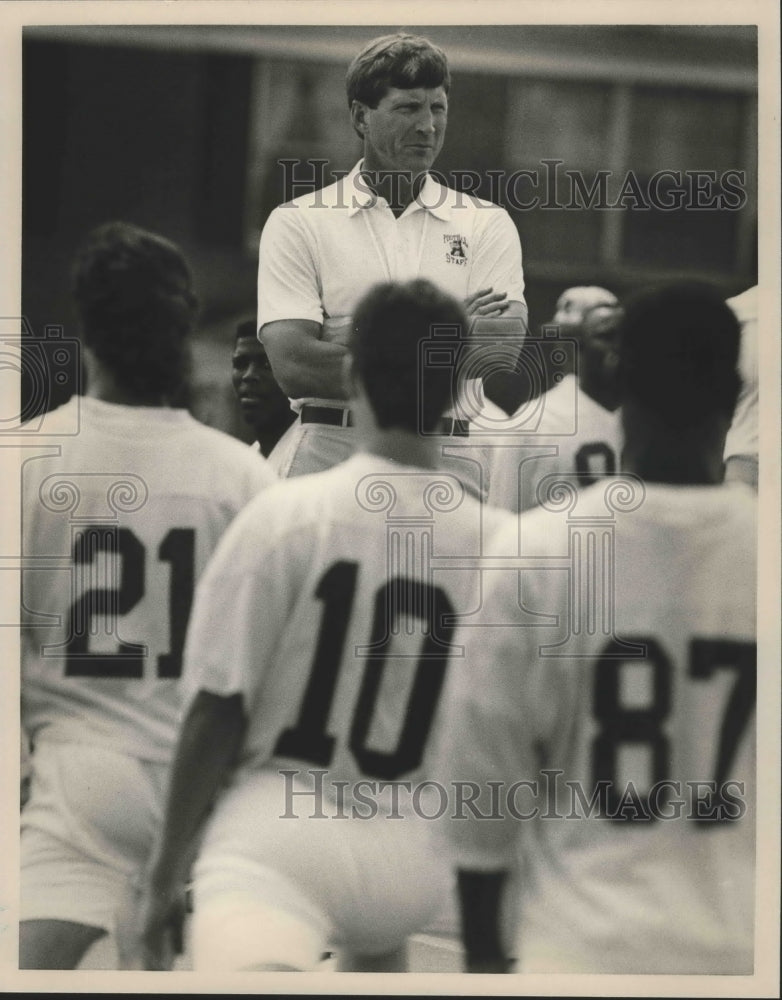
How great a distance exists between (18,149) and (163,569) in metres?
1.09

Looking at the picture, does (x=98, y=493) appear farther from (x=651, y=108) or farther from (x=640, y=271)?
(x=651, y=108)

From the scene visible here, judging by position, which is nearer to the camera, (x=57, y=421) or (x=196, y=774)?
(x=196, y=774)

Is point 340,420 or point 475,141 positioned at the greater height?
point 475,141

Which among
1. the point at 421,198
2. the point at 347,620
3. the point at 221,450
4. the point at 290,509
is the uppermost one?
the point at 421,198

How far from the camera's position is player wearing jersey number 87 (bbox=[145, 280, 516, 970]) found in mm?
2742

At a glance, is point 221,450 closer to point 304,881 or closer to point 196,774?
point 196,774

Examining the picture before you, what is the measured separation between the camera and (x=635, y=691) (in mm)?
2771

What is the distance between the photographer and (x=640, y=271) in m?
2.83

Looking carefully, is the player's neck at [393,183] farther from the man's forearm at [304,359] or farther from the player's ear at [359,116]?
the man's forearm at [304,359]

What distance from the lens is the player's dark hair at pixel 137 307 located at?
2.84 m

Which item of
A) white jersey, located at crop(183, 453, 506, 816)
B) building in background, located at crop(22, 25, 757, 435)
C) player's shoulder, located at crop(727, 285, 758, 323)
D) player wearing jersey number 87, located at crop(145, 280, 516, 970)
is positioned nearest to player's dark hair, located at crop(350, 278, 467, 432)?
A: player wearing jersey number 87, located at crop(145, 280, 516, 970)

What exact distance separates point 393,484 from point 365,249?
575 millimetres

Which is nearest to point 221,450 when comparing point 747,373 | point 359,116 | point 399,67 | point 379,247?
point 379,247

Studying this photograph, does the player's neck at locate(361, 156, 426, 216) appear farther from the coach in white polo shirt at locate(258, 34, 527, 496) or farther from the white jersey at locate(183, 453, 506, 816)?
the white jersey at locate(183, 453, 506, 816)
